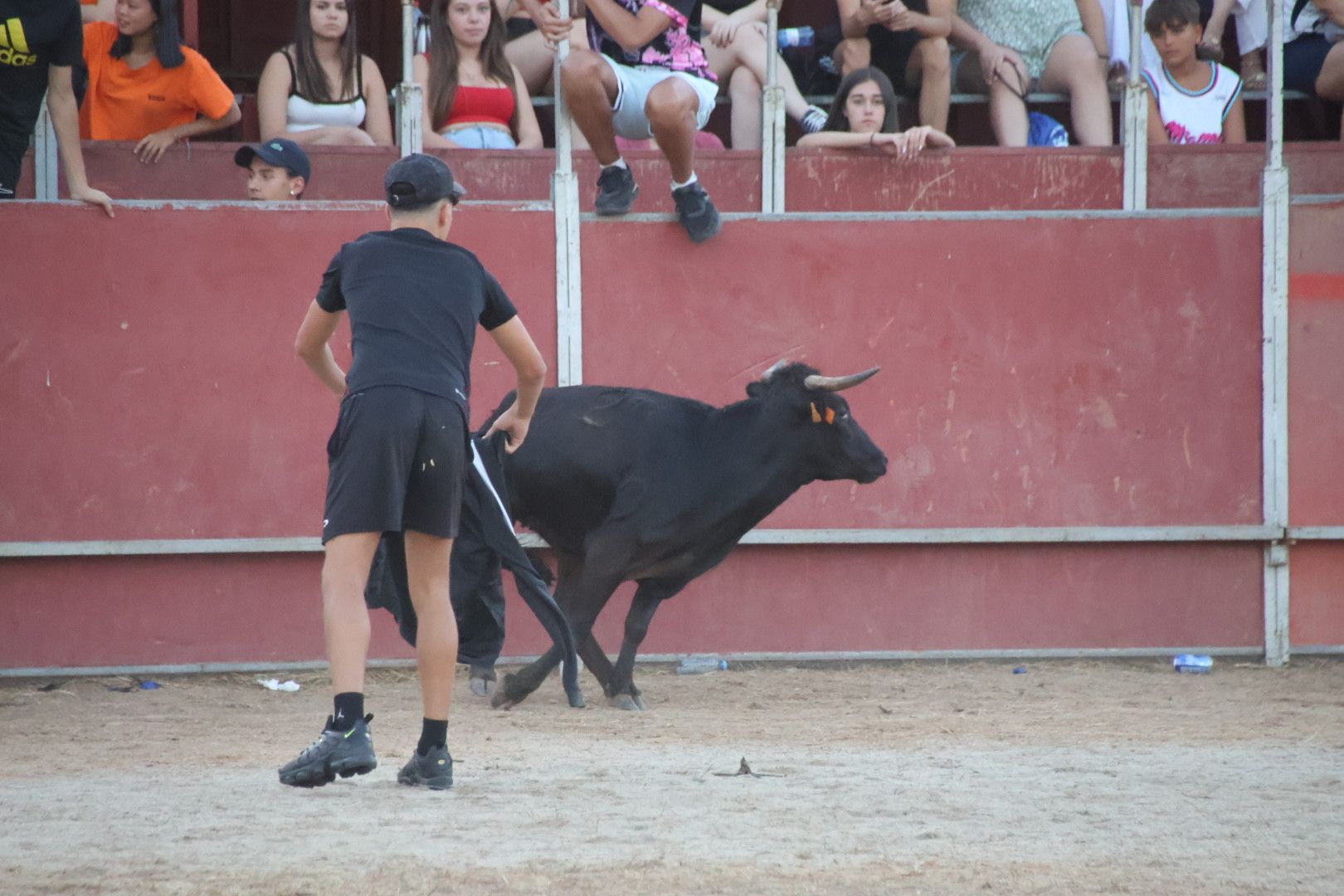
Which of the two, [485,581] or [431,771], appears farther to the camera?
[485,581]

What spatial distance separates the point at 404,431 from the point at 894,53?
6028 millimetres

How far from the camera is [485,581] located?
23.5 feet

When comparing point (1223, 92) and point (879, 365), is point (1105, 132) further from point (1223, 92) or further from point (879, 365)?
point (879, 365)

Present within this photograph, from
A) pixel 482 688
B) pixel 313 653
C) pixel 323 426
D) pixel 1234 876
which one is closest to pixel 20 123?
pixel 323 426

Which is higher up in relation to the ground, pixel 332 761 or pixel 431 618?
pixel 431 618

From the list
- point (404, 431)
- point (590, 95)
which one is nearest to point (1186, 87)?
point (590, 95)

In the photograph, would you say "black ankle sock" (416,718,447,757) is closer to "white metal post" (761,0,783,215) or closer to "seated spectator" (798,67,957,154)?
"white metal post" (761,0,783,215)

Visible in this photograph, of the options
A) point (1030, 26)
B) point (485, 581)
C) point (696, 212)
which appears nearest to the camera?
point (485, 581)

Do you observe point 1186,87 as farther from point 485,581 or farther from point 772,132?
point 485,581

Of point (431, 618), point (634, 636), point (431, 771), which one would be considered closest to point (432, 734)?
point (431, 771)

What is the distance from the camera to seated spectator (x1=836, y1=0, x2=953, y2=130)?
913 centimetres

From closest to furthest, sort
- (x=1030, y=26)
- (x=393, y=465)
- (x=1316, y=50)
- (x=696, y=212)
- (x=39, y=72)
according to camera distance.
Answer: (x=393, y=465), (x=39, y=72), (x=696, y=212), (x=1030, y=26), (x=1316, y=50)

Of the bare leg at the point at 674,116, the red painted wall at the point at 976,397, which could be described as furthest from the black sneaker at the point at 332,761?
the bare leg at the point at 674,116

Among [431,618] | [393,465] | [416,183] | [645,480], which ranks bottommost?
[431,618]
